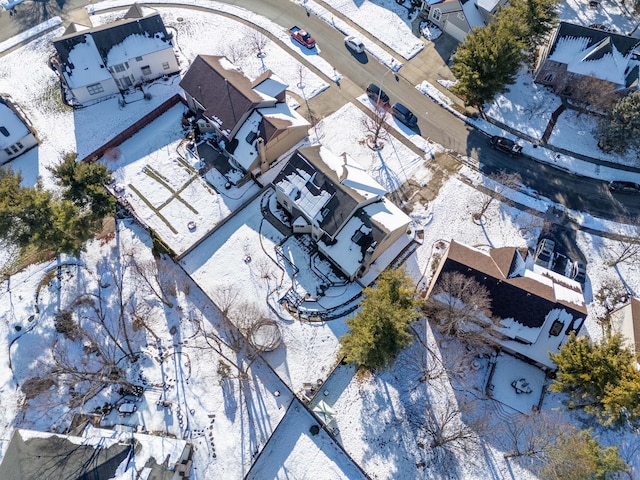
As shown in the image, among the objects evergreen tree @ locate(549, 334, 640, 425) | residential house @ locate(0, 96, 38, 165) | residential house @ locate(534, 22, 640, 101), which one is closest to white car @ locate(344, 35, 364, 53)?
residential house @ locate(534, 22, 640, 101)

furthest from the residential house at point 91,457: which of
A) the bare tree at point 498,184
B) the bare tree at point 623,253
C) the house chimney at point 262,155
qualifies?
the bare tree at point 623,253

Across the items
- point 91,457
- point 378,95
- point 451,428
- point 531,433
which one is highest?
point 378,95

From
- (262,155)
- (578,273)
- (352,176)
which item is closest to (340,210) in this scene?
(352,176)

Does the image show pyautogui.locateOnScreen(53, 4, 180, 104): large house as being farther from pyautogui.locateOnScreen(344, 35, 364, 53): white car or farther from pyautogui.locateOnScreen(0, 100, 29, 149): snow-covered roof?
pyautogui.locateOnScreen(344, 35, 364, 53): white car

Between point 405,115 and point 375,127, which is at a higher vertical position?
point 405,115

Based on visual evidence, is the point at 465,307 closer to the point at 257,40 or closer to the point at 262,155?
the point at 262,155

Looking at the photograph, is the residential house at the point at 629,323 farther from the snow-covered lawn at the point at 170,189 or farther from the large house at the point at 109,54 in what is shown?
the large house at the point at 109,54

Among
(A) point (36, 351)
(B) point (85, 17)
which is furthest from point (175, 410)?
(B) point (85, 17)
